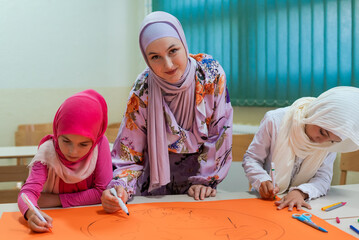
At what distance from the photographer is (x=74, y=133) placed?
3.76 feet

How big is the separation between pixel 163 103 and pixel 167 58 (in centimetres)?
19

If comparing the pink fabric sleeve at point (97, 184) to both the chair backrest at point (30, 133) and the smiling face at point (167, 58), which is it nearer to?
the smiling face at point (167, 58)

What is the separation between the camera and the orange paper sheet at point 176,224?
99 centimetres

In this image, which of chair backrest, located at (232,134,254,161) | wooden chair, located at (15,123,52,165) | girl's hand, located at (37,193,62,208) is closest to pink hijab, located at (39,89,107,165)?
girl's hand, located at (37,193,62,208)

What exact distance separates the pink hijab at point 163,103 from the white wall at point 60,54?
2.65 metres

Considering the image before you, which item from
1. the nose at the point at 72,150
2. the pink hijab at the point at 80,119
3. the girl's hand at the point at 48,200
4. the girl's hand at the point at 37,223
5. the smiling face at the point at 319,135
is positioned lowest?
the girl's hand at the point at 48,200

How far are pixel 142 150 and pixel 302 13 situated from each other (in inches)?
67.0

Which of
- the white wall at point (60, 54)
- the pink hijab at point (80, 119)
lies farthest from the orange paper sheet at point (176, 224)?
the white wall at point (60, 54)

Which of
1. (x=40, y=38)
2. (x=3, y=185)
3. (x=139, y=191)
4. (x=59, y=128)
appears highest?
(x=40, y=38)

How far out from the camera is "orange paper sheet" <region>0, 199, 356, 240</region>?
38.9 inches

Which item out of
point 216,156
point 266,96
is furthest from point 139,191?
point 266,96

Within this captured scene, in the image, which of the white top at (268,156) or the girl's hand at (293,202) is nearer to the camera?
the girl's hand at (293,202)

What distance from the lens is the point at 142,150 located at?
4.68 ft

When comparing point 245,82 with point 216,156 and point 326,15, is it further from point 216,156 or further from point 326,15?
point 216,156
